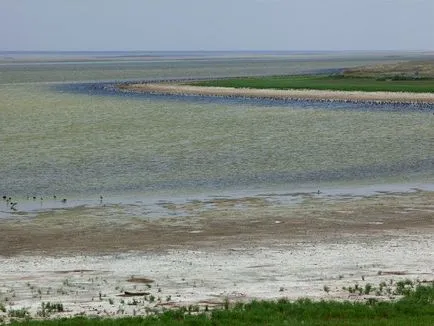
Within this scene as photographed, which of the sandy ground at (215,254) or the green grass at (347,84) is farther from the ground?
the sandy ground at (215,254)

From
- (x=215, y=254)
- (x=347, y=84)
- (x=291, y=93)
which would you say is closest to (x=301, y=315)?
(x=215, y=254)

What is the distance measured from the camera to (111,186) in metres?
32.9

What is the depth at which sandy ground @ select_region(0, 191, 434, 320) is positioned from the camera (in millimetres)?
16266

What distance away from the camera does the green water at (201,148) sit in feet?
112

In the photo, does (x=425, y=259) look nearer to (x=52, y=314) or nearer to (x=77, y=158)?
(x=52, y=314)

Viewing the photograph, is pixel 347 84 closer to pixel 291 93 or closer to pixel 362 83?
pixel 362 83

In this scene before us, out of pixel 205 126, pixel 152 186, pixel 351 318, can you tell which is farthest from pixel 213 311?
pixel 205 126

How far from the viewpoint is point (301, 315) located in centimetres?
1403

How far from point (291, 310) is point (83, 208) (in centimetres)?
1465

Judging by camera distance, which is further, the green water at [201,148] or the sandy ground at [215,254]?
the green water at [201,148]

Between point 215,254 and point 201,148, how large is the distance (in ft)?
85.9

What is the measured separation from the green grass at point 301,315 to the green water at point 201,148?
16515 millimetres

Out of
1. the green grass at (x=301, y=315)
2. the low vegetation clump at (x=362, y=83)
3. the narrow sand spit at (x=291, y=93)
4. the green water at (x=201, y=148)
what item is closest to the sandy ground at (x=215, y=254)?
the green grass at (x=301, y=315)

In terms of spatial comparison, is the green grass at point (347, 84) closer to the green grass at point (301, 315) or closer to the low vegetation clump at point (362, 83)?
the low vegetation clump at point (362, 83)
